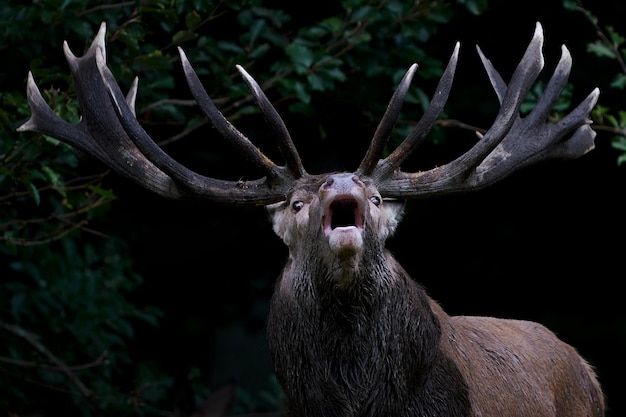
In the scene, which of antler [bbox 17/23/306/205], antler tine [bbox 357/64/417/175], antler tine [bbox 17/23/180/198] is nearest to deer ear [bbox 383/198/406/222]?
antler tine [bbox 357/64/417/175]

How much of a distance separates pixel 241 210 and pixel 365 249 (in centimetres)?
202

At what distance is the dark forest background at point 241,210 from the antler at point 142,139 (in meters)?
0.45

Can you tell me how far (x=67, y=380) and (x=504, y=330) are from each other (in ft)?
10.1

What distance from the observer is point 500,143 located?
5.16m

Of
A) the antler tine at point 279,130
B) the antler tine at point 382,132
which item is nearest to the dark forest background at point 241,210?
the antler tine at point 279,130

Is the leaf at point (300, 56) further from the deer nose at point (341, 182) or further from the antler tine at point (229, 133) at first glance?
the deer nose at point (341, 182)

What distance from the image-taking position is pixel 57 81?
627 centimetres

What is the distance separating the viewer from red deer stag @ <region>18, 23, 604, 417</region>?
458 cm

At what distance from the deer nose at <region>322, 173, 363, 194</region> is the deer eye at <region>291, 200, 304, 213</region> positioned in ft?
1.00

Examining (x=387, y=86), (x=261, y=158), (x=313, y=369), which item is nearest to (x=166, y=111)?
(x=387, y=86)

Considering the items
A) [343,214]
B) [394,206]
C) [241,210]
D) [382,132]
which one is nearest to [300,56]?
[241,210]

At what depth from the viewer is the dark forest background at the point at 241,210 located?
6289 mm

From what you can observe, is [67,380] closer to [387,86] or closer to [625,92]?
[387,86]

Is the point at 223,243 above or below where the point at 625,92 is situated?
below
